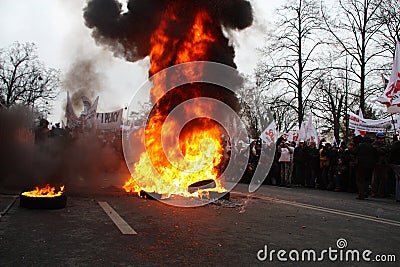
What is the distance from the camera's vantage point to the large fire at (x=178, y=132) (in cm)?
949

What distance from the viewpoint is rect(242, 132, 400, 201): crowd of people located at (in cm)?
1141

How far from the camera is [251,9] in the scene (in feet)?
36.1

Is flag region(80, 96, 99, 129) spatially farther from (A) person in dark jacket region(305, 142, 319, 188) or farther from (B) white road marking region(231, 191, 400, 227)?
(B) white road marking region(231, 191, 400, 227)

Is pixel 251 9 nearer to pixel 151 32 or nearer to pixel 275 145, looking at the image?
pixel 151 32

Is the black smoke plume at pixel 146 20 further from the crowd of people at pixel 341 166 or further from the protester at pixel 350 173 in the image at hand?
the protester at pixel 350 173

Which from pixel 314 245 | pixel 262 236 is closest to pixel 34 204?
pixel 262 236

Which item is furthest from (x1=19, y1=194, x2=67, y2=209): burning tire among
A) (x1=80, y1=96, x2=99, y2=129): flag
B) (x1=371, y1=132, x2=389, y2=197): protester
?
(x1=80, y1=96, x2=99, y2=129): flag

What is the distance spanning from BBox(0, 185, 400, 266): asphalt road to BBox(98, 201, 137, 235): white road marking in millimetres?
105

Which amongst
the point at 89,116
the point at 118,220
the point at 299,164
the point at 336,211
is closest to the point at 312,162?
the point at 299,164

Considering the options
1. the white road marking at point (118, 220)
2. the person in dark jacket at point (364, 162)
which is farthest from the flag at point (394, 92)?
the white road marking at point (118, 220)

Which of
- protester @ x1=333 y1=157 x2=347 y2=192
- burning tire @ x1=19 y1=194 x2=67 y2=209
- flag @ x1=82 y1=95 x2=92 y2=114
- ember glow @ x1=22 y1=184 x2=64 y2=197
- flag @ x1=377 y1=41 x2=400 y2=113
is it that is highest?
flag @ x1=377 y1=41 x2=400 y2=113
